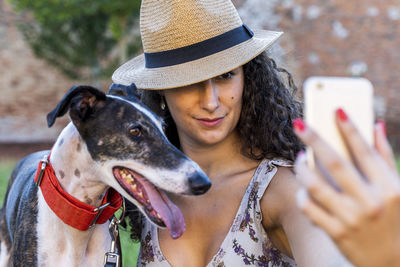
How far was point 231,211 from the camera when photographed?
2.43 m

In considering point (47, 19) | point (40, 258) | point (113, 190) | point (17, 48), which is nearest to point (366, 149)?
point (113, 190)

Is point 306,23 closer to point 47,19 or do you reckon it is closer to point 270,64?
point 47,19

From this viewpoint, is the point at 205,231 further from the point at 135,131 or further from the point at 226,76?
the point at 226,76

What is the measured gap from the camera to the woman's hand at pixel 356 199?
924 mm

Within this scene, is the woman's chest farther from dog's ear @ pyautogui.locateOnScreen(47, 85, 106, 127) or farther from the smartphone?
the smartphone

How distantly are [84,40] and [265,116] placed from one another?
11.3 m

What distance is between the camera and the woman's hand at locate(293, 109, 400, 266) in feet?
3.03

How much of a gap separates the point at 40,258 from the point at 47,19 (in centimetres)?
1073

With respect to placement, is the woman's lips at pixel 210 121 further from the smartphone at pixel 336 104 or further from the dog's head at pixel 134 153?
the smartphone at pixel 336 104

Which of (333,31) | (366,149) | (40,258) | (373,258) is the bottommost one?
(333,31)

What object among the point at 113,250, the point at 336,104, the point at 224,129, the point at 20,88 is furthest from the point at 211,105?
the point at 20,88

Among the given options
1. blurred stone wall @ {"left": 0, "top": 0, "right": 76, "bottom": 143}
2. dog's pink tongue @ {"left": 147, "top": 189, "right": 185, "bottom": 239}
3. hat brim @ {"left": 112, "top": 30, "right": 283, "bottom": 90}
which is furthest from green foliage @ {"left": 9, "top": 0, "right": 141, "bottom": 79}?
dog's pink tongue @ {"left": 147, "top": 189, "right": 185, "bottom": 239}

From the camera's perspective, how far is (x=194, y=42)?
233 cm

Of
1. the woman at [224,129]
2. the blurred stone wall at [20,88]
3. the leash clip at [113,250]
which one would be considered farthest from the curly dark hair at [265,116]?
the blurred stone wall at [20,88]
